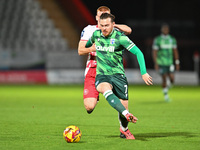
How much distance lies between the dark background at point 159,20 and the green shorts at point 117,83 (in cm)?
2472

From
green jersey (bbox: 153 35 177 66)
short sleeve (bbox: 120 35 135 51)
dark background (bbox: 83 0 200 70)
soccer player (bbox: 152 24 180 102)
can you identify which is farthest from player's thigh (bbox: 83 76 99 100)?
dark background (bbox: 83 0 200 70)

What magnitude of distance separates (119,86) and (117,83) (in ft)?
0.19

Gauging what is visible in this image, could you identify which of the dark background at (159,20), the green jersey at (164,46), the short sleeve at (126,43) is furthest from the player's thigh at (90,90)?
the dark background at (159,20)

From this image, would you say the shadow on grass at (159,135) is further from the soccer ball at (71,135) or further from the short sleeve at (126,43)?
the short sleeve at (126,43)

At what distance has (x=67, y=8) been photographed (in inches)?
1217

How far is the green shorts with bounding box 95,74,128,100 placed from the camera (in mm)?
7164

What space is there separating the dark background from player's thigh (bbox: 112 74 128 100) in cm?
2471

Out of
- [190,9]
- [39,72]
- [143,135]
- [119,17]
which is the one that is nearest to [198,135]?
[143,135]

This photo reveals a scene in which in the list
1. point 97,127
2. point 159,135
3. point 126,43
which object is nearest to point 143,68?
point 126,43

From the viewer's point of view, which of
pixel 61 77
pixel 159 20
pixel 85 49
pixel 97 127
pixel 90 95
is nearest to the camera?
pixel 85 49

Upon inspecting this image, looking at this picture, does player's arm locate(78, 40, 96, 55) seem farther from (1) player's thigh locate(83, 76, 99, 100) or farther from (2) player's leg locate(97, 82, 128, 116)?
(1) player's thigh locate(83, 76, 99, 100)

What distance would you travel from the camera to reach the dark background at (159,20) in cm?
3494

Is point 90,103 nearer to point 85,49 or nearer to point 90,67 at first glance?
point 90,67

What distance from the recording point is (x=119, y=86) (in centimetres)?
719
